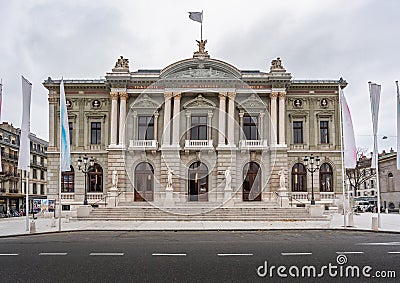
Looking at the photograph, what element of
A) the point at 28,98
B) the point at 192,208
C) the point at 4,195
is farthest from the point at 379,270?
the point at 4,195

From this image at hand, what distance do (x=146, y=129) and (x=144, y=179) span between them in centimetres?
462

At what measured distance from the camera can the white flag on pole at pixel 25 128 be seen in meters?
23.9

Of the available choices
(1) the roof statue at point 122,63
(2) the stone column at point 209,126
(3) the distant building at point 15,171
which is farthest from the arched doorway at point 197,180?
(3) the distant building at point 15,171

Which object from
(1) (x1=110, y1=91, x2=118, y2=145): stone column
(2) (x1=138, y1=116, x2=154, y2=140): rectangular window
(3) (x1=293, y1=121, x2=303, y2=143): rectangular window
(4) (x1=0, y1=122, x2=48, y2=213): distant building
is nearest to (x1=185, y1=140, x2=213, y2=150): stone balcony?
(2) (x1=138, y1=116, x2=154, y2=140): rectangular window

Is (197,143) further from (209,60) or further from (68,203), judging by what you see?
(68,203)

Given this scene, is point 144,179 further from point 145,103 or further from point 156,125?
point 145,103

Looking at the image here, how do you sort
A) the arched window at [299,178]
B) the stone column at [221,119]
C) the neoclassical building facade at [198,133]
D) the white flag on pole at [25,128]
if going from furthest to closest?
the arched window at [299,178]
the stone column at [221,119]
the neoclassical building facade at [198,133]
the white flag on pole at [25,128]

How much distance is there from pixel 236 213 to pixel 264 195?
28.8 ft

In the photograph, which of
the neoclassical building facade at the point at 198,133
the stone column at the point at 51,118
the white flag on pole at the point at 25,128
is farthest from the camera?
the stone column at the point at 51,118

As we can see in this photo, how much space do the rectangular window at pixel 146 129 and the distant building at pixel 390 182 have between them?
111 ft

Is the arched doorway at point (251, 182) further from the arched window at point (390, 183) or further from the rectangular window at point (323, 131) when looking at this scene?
the arched window at point (390, 183)

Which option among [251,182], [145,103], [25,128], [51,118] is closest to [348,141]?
[251,182]

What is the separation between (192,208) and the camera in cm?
3541

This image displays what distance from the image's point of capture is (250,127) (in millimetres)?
42875
